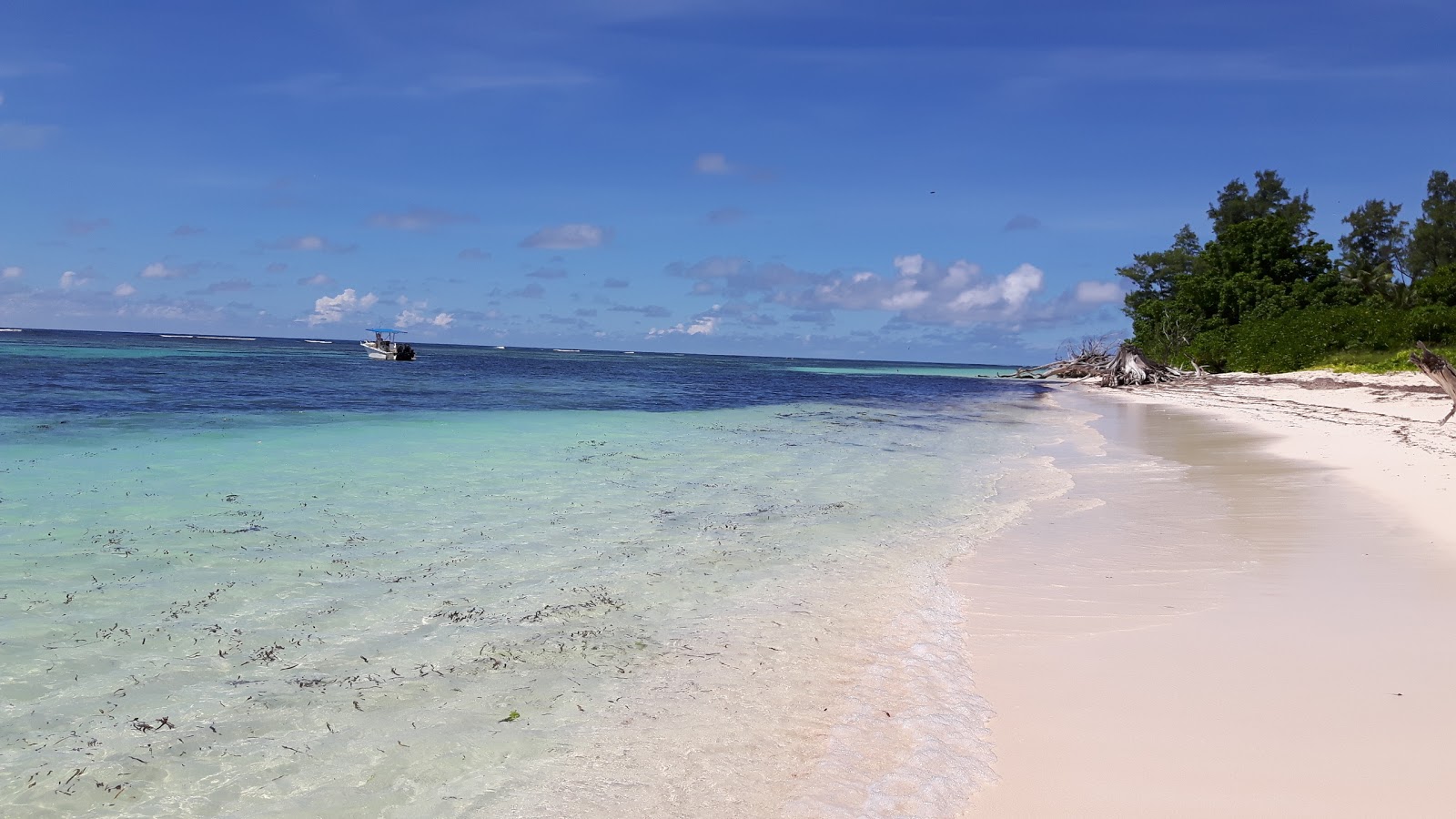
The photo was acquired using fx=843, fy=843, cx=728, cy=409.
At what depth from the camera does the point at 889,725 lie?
396 cm

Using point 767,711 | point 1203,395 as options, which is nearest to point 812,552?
point 767,711

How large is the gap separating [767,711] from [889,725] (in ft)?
1.94

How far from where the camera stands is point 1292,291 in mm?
46531

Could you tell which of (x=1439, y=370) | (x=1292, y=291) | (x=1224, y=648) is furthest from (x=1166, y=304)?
(x=1224, y=648)

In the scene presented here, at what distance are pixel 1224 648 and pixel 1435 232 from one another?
235 ft

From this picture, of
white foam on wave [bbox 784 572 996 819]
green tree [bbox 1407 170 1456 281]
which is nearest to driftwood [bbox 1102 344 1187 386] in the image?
green tree [bbox 1407 170 1456 281]

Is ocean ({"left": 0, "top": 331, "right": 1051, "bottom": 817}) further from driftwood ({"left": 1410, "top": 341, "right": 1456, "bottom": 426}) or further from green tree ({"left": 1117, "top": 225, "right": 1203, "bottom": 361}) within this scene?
green tree ({"left": 1117, "top": 225, "right": 1203, "bottom": 361})

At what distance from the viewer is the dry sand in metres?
3.29

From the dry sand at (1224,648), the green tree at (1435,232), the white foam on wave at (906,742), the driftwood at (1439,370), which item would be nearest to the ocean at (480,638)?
the white foam on wave at (906,742)

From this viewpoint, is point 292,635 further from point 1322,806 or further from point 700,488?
point 700,488

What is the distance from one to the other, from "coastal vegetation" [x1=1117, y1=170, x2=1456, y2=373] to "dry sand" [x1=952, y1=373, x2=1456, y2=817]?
27.8 meters

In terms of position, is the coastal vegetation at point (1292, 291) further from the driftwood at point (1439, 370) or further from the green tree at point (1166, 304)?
the driftwood at point (1439, 370)

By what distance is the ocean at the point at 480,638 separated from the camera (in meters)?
3.46

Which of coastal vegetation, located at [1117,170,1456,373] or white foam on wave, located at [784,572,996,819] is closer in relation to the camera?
white foam on wave, located at [784,572,996,819]
